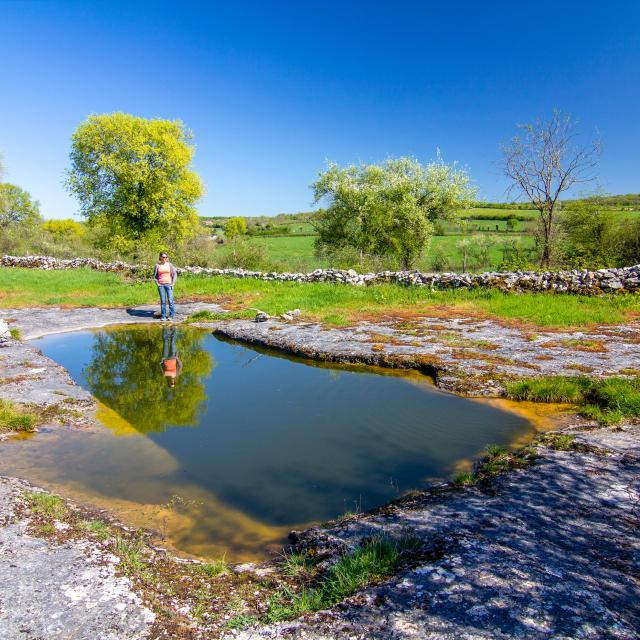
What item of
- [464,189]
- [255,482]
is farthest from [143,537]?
[464,189]

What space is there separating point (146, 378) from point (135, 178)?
27.9 meters

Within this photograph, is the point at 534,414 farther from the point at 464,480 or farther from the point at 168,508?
the point at 168,508

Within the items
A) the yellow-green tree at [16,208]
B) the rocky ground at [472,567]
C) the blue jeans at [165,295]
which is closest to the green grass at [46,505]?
the rocky ground at [472,567]

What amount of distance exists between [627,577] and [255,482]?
13.0ft

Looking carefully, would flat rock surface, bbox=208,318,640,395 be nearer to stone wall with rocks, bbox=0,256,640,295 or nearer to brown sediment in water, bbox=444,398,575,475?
brown sediment in water, bbox=444,398,575,475

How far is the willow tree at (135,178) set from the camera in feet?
111

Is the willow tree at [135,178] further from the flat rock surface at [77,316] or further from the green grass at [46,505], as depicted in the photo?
the green grass at [46,505]

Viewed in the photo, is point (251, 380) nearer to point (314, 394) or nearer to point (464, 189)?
point (314, 394)

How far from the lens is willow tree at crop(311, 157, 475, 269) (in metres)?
32.9

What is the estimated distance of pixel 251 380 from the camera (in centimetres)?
1027

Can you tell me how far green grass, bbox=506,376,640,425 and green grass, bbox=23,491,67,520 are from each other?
292 inches

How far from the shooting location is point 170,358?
12242 mm

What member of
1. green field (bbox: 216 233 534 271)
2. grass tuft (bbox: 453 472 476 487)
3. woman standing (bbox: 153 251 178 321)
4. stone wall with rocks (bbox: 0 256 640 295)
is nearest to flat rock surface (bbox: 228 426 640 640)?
grass tuft (bbox: 453 472 476 487)

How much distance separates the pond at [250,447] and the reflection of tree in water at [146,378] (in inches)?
1.9
